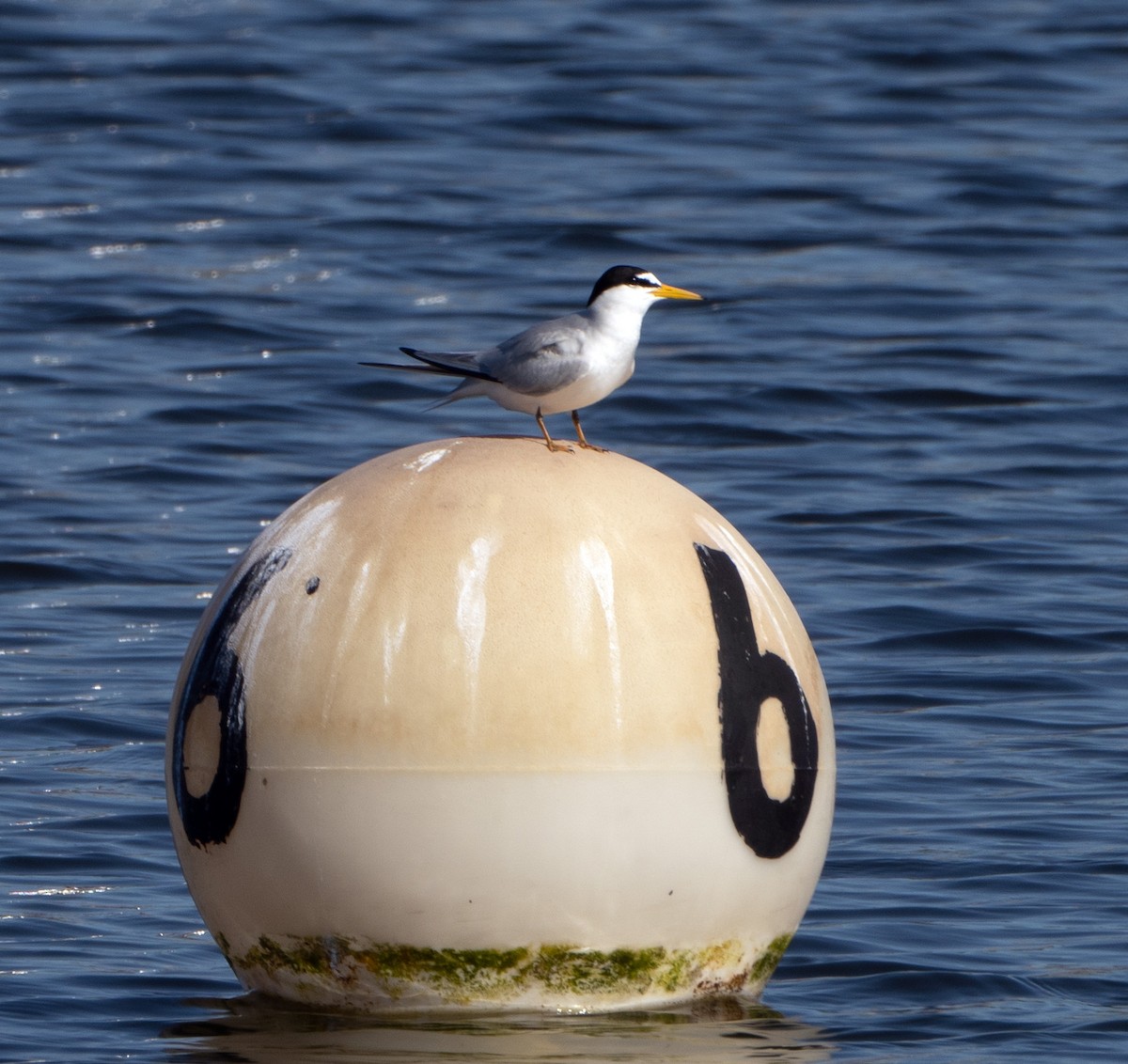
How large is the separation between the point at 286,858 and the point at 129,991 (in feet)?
5.03

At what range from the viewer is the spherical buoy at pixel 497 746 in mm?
7000

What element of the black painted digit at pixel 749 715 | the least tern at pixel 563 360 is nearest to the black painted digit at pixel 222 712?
the least tern at pixel 563 360

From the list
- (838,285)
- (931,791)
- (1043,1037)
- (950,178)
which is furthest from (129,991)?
(950,178)

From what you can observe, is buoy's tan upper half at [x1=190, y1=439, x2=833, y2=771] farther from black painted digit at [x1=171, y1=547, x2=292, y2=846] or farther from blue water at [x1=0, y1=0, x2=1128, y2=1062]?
blue water at [x1=0, y1=0, x2=1128, y2=1062]

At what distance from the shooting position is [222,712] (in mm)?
7344

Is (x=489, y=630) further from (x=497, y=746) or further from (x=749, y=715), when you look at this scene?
(x=749, y=715)

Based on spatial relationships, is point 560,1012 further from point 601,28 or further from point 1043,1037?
point 601,28

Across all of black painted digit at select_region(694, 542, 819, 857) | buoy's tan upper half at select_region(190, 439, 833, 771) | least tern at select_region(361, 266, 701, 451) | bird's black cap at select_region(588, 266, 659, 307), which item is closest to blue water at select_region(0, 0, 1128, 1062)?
black painted digit at select_region(694, 542, 819, 857)

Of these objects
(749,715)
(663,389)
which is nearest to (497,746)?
(749,715)

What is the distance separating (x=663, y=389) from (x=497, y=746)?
14049 mm

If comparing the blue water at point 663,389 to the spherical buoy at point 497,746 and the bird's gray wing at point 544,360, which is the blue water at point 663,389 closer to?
the spherical buoy at point 497,746

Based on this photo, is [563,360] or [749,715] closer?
[749,715]

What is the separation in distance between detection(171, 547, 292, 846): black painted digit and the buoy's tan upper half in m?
0.05

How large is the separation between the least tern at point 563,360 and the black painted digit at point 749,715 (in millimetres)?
779
